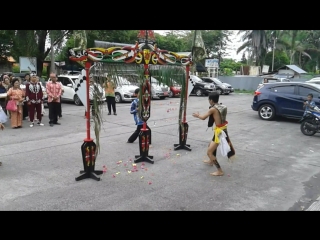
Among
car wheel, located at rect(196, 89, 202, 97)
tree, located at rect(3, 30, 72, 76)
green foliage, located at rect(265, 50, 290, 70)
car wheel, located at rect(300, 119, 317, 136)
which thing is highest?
green foliage, located at rect(265, 50, 290, 70)

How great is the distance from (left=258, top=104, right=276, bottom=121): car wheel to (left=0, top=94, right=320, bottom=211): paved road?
2237 mm

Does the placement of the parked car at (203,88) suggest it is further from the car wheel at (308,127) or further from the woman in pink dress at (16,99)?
the woman in pink dress at (16,99)

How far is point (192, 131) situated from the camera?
9.88 meters

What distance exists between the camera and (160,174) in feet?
19.2

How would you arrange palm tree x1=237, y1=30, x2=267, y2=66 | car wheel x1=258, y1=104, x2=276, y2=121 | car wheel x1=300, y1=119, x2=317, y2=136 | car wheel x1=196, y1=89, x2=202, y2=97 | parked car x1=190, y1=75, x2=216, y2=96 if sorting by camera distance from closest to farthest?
1. car wheel x1=300, y1=119, x2=317, y2=136
2. car wheel x1=258, y1=104, x2=276, y2=121
3. parked car x1=190, y1=75, x2=216, y2=96
4. car wheel x1=196, y1=89, x2=202, y2=97
5. palm tree x1=237, y1=30, x2=267, y2=66

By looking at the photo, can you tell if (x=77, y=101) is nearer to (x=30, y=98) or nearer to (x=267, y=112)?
(x=30, y=98)

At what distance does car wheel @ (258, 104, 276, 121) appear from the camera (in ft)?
39.1

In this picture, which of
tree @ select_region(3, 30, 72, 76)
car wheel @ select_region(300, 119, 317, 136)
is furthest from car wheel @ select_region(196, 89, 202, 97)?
car wheel @ select_region(300, 119, 317, 136)

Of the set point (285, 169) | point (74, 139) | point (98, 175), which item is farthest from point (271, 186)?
point (74, 139)

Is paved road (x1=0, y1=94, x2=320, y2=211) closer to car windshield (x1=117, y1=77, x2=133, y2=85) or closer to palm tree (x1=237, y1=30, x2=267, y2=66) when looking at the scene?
car windshield (x1=117, y1=77, x2=133, y2=85)

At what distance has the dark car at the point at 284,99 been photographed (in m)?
11.1

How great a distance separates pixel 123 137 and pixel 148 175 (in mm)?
3203

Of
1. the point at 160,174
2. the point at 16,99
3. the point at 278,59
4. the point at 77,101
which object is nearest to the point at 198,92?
the point at 77,101

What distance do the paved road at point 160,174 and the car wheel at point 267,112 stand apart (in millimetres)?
2237
